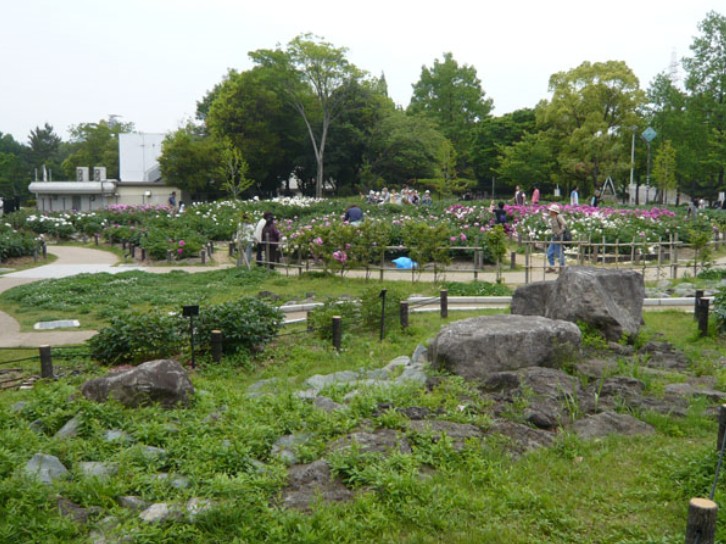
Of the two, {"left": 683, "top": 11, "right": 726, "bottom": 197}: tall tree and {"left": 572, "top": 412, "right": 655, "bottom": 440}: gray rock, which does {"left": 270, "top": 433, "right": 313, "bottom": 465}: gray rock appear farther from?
{"left": 683, "top": 11, "right": 726, "bottom": 197}: tall tree

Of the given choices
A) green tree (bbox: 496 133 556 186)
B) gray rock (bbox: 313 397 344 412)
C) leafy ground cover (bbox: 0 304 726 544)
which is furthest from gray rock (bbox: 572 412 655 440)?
green tree (bbox: 496 133 556 186)

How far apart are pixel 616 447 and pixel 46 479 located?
4.57 metres

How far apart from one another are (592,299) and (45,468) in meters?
7.09

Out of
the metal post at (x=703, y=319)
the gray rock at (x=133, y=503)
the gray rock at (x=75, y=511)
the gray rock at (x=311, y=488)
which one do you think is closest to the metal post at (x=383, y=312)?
the metal post at (x=703, y=319)

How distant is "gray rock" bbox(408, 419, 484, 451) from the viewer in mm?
5719

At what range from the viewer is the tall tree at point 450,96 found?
65938 millimetres

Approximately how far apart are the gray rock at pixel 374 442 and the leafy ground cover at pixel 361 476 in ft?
0.39

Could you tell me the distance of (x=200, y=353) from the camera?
29.0 feet

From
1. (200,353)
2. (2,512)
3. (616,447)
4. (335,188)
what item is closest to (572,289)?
(616,447)

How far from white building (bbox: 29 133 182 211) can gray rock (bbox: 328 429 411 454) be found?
44446 mm

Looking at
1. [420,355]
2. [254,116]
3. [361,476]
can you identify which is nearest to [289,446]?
[361,476]

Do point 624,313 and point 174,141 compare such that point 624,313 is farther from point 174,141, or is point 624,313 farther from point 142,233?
point 174,141

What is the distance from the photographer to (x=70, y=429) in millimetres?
5762

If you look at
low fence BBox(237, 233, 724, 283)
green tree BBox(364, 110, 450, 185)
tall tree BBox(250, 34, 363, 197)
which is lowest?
low fence BBox(237, 233, 724, 283)
